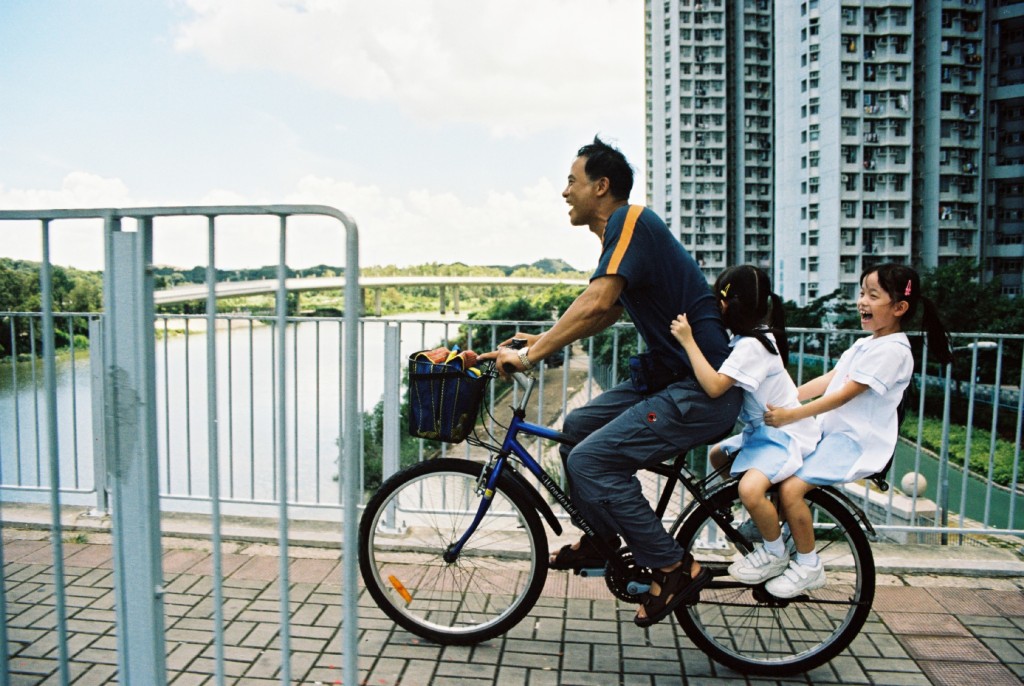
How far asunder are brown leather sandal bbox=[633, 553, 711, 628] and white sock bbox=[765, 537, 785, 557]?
0.25 m

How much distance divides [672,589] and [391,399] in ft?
6.35

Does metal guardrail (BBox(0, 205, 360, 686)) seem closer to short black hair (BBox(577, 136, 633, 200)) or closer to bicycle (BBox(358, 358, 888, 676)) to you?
bicycle (BBox(358, 358, 888, 676))

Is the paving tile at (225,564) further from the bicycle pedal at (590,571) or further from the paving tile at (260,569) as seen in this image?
the bicycle pedal at (590,571)

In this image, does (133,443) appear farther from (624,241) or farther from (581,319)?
(624,241)

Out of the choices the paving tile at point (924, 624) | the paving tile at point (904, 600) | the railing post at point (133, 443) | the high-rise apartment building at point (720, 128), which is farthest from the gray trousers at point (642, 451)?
the high-rise apartment building at point (720, 128)

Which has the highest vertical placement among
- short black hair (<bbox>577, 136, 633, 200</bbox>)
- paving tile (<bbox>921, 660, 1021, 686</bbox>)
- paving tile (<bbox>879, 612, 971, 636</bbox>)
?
short black hair (<bbox>577, 136, 633, 200</bbox>)

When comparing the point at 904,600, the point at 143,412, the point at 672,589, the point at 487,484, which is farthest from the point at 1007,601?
the point at 143,412

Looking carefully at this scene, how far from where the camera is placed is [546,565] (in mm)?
3248

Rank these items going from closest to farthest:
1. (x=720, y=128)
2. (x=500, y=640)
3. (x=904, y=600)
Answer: (x=500, y=640)
(x=904, y=600)
(x=720, y=128)


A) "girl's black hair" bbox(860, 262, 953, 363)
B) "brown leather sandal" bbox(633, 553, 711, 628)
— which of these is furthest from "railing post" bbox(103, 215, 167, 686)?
"girl's black hair" bbox(860, 262, 953, 363)

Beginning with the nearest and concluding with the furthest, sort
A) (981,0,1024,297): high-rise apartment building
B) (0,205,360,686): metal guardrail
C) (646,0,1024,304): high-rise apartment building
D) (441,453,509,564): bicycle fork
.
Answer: (0,205,360,686): metal guardrail
(441,453,509,564): bicycle fork
(981,0,1024,297): high-rise apartment building
(646,0,1024,304): high-rise apartment building

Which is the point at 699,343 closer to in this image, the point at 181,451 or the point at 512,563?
the point at 512,563

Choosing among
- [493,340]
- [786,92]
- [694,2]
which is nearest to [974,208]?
[786,92]

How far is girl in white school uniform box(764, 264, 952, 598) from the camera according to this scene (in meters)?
2.99
